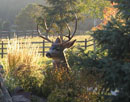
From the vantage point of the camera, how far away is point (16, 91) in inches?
229

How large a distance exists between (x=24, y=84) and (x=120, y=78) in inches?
129

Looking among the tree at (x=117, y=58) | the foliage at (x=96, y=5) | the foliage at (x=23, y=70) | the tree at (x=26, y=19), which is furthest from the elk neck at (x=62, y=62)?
the tree at (x=26, y=19)

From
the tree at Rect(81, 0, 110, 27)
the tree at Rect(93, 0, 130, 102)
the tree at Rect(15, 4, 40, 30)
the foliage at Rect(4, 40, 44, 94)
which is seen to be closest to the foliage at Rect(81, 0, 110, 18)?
the tree at Rect(81, 0, 110, 27)

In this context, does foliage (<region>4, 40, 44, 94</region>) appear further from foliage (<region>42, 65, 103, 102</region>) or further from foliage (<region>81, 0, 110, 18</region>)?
foliage (<region>81, 0, 110, 18</region>)

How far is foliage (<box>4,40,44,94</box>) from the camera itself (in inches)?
245

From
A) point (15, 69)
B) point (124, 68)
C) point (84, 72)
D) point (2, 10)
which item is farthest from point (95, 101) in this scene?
point (2, 10)

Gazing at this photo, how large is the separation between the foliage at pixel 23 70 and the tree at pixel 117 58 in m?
2.65

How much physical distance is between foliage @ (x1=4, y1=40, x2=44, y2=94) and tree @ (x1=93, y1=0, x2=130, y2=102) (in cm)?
265

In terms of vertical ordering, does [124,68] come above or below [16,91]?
above

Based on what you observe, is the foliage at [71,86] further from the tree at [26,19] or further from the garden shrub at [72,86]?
the tree at [26,19]

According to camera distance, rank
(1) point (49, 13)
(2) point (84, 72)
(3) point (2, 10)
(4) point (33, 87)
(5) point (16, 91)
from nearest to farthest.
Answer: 1. (2) point (84, 72)
2. (5) point (16, 91)
3. (4) point (33, 87)
4. (1) point (49, 13)
5. (3) point (2, 10)

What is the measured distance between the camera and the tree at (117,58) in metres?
3.55

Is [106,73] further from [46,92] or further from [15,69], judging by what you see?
[15,69]

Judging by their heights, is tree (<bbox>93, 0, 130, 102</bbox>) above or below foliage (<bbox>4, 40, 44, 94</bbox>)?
above
